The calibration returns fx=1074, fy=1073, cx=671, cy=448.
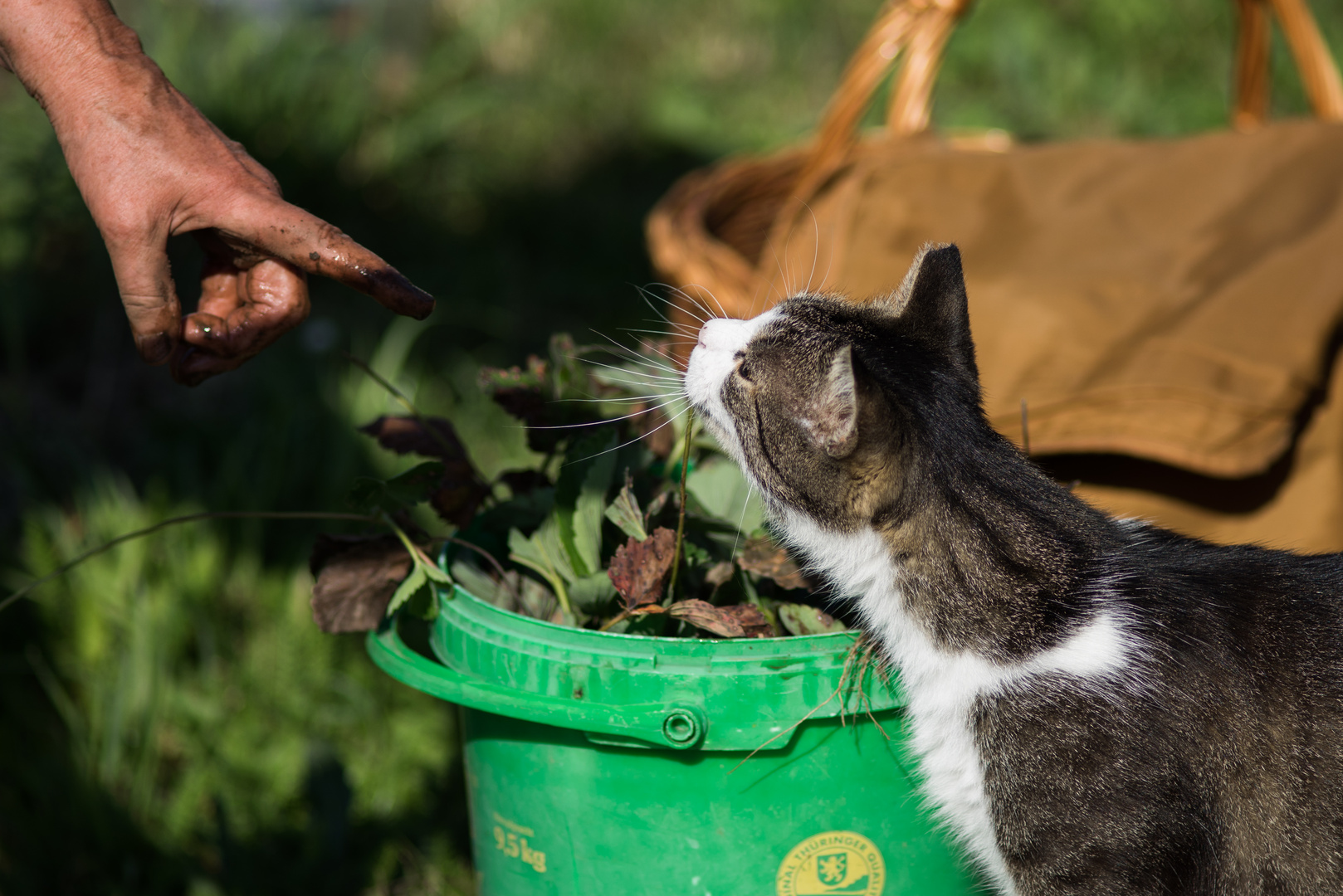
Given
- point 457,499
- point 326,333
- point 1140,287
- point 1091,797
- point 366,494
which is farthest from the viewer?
point 326,333

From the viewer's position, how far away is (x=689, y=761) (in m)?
1.17

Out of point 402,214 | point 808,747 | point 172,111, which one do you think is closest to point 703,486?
point 808,747

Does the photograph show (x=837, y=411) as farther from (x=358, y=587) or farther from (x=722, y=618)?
(x=358, y=587)

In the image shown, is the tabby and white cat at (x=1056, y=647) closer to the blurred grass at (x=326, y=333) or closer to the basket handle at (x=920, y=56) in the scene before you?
the blurred grass at (x=326, y=333)

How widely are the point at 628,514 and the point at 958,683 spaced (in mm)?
419

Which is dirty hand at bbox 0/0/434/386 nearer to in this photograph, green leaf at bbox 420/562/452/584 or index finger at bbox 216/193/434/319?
index finger at bbox 216/193/434/319

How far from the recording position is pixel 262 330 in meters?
1.20

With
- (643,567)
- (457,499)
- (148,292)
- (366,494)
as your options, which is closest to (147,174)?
(148,292)

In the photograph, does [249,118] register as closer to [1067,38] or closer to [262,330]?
[262,330]

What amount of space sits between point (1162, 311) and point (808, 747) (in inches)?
45.4

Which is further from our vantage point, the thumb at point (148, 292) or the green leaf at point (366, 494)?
the green leaf at point (366, 494)

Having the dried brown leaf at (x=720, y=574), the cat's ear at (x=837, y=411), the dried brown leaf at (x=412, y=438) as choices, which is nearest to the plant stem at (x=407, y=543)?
the dried brown leaf at (x=412, y=438)

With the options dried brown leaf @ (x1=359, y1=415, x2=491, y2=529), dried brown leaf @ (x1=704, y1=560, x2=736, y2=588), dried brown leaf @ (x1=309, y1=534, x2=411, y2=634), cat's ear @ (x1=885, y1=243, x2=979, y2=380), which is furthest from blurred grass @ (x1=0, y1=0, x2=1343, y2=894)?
cat's ear @ (x1=885, y1=243, x2=979, y2=380)

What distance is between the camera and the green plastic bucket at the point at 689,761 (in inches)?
44.8
